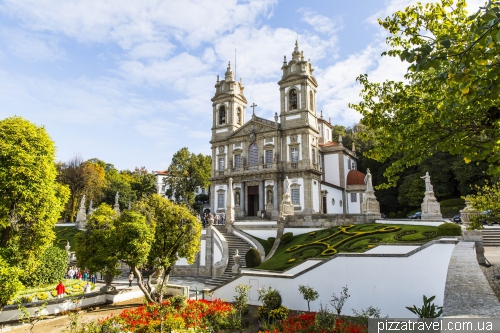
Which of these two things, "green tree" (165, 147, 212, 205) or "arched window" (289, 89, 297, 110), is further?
"green tree" (165, 147, 212, 205)

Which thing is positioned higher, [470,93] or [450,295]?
[470,93]

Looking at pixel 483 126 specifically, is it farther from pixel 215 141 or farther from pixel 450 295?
pixel 215 141

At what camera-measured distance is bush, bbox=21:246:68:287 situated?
1659cm

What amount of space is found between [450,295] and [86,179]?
2002 inches

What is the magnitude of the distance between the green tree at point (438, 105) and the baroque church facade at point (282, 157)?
25.4 m

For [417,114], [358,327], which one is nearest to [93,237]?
[358,327]

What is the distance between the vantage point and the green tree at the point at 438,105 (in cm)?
533

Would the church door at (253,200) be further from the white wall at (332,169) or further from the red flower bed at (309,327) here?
the red flower bed at (309,327)

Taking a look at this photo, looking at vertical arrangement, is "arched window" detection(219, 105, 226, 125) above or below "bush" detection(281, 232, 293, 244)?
above

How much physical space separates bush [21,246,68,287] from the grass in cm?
985

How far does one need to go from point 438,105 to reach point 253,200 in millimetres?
31198

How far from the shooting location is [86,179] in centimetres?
4919

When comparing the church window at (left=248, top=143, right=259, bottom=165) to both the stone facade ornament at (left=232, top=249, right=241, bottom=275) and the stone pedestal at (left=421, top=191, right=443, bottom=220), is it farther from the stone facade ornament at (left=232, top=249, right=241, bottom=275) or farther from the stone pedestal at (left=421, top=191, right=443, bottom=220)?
the stone pedestal at (left=421, top=191, right=443, bottom=220)

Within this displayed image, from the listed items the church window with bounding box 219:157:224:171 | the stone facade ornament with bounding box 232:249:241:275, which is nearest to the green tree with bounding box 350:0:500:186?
the stone facade ornament with bounding box 232:249:241:275
